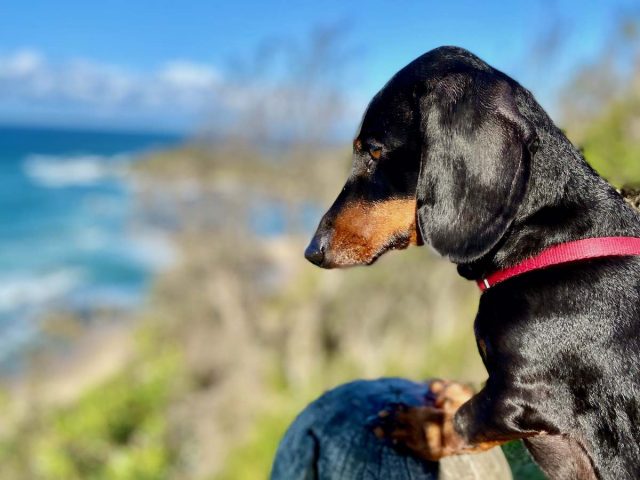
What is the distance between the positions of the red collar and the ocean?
81.2ft

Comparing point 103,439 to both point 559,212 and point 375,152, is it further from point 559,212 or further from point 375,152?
point 559,212

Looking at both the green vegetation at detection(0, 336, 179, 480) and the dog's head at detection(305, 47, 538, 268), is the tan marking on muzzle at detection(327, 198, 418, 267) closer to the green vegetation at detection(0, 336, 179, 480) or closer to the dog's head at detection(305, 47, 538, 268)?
the dog's head at detection(305, 47, 538, 268)

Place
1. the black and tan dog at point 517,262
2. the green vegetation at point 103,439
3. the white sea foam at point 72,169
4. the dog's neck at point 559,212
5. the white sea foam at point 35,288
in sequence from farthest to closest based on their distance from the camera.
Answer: the white sea foam at point 72,169
the white sea foam at point 35,288
the green vegetation at point 103,439
the dog's neck at point 559,212
the black and tan dog at point 517,262

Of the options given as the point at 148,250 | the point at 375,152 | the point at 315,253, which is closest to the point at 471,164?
the point at 375,152

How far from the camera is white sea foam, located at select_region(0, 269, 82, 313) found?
30.6 meters

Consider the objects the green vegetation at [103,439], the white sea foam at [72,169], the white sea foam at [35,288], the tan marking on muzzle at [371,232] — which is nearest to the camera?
the tan marking on muzzle at [371,232]

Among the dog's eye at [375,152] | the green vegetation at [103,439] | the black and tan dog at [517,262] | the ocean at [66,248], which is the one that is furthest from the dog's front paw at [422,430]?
the ocean at [66,248]

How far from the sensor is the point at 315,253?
8.42ft

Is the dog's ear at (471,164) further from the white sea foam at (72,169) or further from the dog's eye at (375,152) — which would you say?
the white sea foam at (72,169)

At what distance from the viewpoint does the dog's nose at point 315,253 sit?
2559 millimetres

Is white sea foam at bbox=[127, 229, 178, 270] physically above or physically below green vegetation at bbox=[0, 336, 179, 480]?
above

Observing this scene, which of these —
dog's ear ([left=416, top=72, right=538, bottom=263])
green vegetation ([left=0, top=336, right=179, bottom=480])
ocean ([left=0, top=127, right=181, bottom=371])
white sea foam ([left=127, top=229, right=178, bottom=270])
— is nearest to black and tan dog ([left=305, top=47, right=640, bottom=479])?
dog's ear ([left=416, top=72, right=538, bottom=263])

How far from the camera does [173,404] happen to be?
18203 millimetres

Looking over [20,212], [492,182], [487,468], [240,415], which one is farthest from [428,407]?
[20,212]
